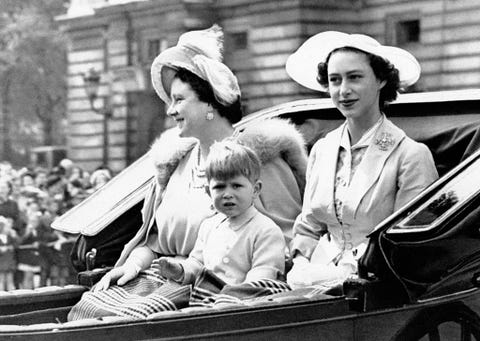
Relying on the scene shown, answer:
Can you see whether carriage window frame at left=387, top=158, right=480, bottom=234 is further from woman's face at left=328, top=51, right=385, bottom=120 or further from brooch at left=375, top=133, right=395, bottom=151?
woman's face at left=328, top=51, right=385, bottom=120

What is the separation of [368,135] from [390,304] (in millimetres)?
858

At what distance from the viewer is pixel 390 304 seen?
396 centimetres

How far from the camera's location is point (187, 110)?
16.1ft

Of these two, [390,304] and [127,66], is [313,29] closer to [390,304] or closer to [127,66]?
[127,66]

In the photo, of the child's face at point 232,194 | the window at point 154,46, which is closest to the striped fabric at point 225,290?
the child's face at point 232,194

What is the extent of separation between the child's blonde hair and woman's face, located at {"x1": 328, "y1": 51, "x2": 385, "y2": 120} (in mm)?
415

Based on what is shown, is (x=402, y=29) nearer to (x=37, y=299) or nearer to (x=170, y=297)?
(x=37, y=299)

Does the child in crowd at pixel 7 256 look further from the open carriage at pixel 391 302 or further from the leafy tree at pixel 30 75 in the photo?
the leafy tree at pixel 30 75

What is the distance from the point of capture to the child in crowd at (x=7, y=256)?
11.6m

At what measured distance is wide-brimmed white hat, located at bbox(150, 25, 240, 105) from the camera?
4934 millimetres

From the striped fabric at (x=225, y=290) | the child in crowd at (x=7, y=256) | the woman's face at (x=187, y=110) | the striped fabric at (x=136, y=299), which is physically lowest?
the child in crowd at (x=7, y=256)

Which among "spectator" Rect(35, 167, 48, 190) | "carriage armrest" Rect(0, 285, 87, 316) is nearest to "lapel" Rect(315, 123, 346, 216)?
"carriage armrest" Rect(0, 285, 87, 316)

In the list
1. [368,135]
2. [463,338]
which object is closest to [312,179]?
[368,135]

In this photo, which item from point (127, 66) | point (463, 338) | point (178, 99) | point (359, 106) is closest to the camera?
point (463, 338)
